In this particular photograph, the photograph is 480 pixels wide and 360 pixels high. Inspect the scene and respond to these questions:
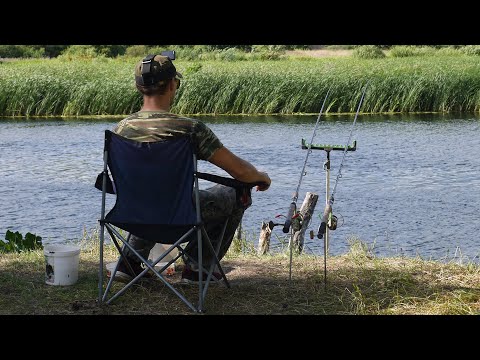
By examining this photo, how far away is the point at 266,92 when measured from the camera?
773 inches

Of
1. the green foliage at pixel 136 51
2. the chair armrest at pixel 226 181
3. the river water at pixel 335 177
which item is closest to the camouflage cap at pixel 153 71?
the chair armrest at pixel 226 181

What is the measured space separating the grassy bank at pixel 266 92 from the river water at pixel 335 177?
2.08ft

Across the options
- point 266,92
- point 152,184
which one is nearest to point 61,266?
point 152,184

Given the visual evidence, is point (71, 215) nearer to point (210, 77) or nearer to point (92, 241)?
point (92, 241)

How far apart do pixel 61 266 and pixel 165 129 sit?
2.99 ft

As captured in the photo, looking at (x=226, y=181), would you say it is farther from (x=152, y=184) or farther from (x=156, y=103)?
(x=156, y=103)

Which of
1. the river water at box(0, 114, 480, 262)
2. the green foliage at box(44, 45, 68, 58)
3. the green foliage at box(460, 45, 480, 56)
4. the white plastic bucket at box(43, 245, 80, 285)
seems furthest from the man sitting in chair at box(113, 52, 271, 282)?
the green foliage at box(44, 45, 68, 58)

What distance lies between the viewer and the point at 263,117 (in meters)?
18.8

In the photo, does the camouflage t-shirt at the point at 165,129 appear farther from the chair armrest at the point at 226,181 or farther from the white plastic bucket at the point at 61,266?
the white plastic bucket at the point at 61,266

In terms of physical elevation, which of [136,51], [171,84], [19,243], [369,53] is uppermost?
[171,84]

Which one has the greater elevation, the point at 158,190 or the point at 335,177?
the point at 158,190

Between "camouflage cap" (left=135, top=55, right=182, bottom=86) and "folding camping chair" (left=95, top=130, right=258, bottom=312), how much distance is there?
28 cm

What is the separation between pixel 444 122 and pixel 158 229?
557 inches

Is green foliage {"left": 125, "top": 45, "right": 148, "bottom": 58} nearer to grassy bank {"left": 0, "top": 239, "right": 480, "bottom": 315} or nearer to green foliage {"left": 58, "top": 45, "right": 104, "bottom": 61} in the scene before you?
green foliage {"left": 58, "top": 45, "right": 104, "bottom": 61}
